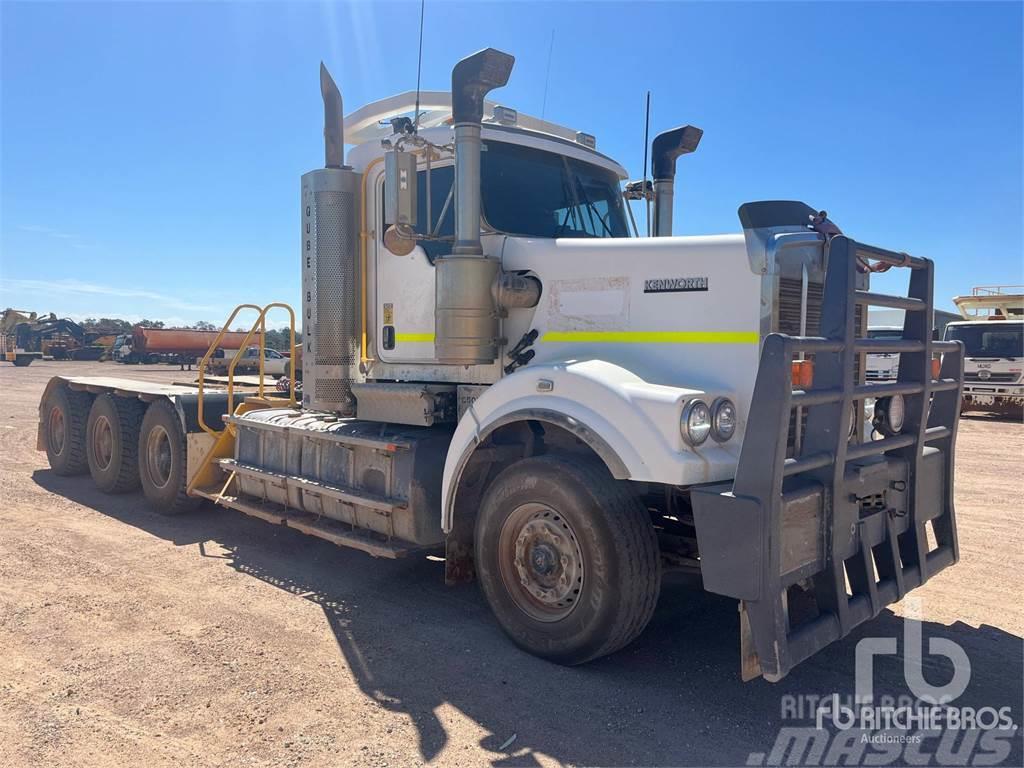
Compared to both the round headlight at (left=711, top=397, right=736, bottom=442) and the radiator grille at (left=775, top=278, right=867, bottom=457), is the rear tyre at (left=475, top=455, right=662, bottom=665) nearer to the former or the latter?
the round headlight at (left=711, top=397, right=736, bottom=442)

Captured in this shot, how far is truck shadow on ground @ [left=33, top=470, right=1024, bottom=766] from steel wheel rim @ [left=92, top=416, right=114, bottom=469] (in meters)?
4.45

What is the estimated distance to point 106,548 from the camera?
21.9ft

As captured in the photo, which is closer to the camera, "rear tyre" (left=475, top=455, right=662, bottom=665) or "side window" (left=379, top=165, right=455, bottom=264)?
"rear tyre" (left=475, top=455, right=662, bottom=665)

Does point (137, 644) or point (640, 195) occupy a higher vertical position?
point (640, 195)

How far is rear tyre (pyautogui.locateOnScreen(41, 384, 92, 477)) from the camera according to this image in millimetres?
9728

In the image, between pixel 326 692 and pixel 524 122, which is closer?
pixel 326 692

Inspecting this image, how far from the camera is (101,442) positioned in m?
9.23

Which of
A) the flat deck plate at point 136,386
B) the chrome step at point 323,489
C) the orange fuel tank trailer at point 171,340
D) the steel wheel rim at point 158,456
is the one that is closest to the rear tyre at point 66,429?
the flat deck plate at point 136,386

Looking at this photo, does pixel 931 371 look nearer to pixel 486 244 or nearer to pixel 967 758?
pixel 967 758

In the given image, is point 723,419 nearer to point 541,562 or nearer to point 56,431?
point 541,562

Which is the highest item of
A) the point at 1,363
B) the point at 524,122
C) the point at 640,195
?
the point at 524,122

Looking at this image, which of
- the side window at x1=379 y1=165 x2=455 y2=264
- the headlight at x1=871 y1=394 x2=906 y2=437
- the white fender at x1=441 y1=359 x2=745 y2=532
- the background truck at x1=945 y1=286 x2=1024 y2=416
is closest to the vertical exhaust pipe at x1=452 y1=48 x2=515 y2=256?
the side window at x1=379 y1=165 x2=455 y2=264

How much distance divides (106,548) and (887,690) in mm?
6069

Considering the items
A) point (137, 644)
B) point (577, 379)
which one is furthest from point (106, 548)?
point (577, 379)
